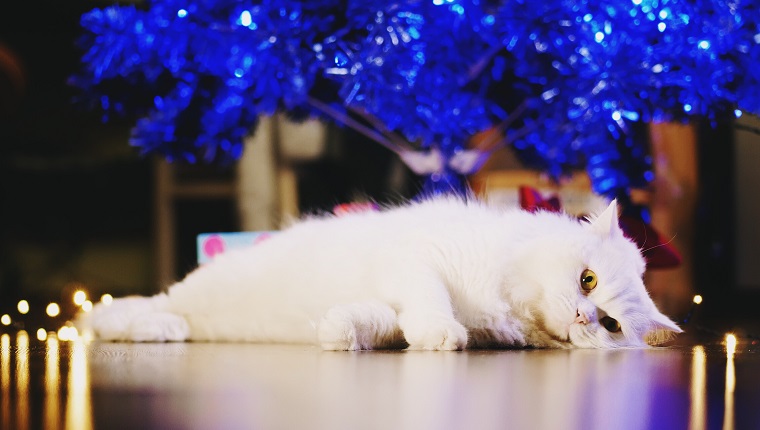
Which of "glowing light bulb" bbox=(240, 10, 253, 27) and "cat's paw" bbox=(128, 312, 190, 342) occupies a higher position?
"glowing light bulb" bbox=(240, 10, 253, 27)

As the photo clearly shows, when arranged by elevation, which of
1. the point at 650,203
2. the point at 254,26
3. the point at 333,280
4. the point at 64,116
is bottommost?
the point at 333,280

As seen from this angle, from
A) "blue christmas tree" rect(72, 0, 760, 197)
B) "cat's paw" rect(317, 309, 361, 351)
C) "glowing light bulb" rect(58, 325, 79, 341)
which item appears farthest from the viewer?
"blue christmas tree" rect(72, 0, 760, 197)

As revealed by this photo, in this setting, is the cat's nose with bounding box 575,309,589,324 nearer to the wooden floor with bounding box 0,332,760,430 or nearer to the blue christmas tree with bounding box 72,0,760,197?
the wooden floor with bounding box 0,332,760,430

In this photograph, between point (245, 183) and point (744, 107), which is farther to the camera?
point (245, 183)

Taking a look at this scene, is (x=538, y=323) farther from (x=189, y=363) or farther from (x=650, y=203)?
(x=650, y=203)

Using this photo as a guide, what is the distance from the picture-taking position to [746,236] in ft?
10.8

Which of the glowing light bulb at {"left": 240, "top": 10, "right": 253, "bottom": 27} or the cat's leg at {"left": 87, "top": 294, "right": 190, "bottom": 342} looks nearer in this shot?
the cat's leg at {"left": 87, "top": 294, "right": 190, "bottom": 342}

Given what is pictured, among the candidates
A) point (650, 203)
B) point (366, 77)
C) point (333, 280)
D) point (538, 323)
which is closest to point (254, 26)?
point (366, 77)

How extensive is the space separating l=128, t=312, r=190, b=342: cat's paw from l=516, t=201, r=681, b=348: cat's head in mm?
602

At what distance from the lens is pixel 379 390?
715 mm

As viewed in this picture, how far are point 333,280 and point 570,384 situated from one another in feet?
2.00

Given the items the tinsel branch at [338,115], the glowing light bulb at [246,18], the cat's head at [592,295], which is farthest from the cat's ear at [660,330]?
the glowing light bulb at [246,18]

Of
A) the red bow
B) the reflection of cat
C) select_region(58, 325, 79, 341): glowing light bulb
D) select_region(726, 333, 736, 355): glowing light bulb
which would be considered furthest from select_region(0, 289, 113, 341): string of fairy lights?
select_region(726, 333, 736, 355): glowing light bulb

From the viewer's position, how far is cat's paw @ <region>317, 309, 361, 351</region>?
1.03m
